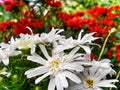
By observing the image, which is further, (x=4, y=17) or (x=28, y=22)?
(x=4, y=17)

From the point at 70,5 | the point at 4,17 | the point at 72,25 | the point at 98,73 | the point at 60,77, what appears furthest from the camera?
the point at 70,5

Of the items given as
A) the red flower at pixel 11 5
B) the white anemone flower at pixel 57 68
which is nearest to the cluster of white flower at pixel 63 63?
the white anemone flower at pixel 57 68

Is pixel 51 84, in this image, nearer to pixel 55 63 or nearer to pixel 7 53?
pixel 55 63

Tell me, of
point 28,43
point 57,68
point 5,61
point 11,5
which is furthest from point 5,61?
point 11,5

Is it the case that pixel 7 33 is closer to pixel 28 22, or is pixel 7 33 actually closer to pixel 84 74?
pixel 28 22

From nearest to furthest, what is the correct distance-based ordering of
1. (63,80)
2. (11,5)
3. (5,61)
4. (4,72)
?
(63,80) < (5,61) < (4,72) < (11,5)

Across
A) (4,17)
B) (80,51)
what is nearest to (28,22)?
(80,51)

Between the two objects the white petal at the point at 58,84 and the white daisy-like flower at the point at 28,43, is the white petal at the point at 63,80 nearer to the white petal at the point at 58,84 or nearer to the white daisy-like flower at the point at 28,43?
the white petal at the point at 58,84
